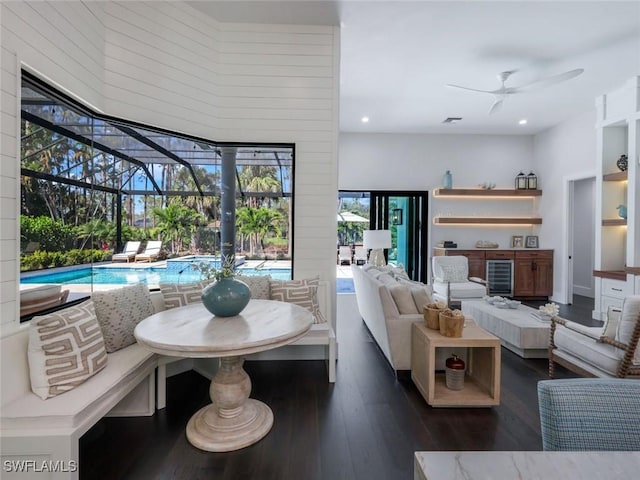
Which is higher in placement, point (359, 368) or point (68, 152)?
point (68, 152)

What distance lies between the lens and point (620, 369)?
2.30 m

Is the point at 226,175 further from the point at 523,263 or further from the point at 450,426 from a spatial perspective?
the point at 523,263

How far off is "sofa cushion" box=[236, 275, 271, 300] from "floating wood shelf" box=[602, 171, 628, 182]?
5558 millimetres

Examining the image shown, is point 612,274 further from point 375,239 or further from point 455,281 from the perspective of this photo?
point 375,239

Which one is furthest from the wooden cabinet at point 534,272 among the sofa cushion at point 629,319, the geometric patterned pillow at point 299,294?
the geometric patterned pillow at point 299,294

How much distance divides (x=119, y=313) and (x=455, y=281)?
5.26 metres

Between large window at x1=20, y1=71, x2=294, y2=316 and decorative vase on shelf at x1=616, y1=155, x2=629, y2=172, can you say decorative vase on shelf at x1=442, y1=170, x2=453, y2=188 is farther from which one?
large window at x1=20, y1=71, x2=294, y2=316

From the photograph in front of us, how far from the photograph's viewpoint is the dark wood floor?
184cm

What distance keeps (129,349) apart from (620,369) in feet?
12.3

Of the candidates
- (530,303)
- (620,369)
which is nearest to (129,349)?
(620,369)

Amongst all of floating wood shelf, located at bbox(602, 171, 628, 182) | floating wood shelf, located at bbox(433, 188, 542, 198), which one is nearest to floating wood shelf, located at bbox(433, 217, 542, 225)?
floating wood shelf, located at bbox(433, 188, 542, 198)

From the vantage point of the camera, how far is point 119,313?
244cm

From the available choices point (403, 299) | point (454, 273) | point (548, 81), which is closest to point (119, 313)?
point (403, 299)

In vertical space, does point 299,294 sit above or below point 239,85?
below
